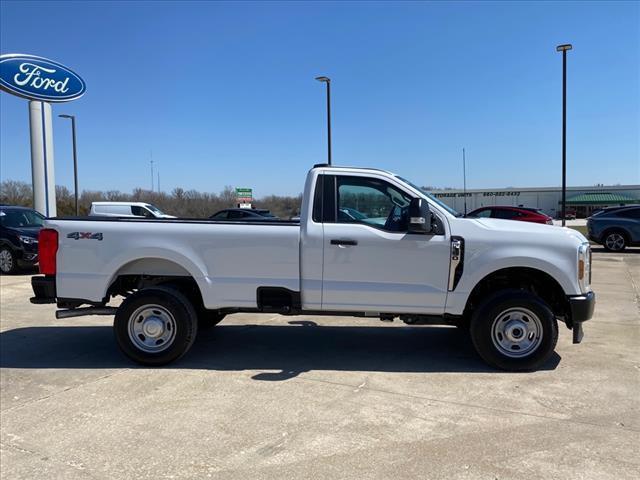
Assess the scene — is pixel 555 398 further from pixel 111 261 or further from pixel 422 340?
pixel 111 261

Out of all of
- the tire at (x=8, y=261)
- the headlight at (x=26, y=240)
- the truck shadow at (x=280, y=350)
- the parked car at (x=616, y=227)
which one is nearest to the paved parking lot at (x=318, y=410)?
the truck shadow at (x=280, y=350)

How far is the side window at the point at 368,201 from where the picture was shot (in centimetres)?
539

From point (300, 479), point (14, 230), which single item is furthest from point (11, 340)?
point (14, 230)

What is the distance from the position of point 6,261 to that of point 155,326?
9.51 m

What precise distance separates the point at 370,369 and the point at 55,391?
3033 mm

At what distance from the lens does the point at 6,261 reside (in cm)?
1280

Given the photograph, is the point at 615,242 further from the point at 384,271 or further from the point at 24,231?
the point at 24,231

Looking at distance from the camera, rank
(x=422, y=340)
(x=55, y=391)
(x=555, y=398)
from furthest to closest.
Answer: (x=422, y=340)
(x=55, y=391)
(x=555, y=398)

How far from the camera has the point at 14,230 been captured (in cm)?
1284

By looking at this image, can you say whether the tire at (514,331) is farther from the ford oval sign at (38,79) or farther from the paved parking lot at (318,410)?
the ford oval sign at (38,79)

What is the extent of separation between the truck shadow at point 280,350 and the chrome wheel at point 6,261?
6.60m

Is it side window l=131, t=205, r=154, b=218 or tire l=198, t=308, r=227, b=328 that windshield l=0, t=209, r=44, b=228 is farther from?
side window l=131, t=205, r=154, b=218

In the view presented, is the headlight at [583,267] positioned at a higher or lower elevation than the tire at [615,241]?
higher

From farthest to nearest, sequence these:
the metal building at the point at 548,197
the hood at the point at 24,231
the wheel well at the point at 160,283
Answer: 1. the metal building at the point at 548,197
2. the hood at the point at 24,231
3. the wheel well at the point at 160,283
